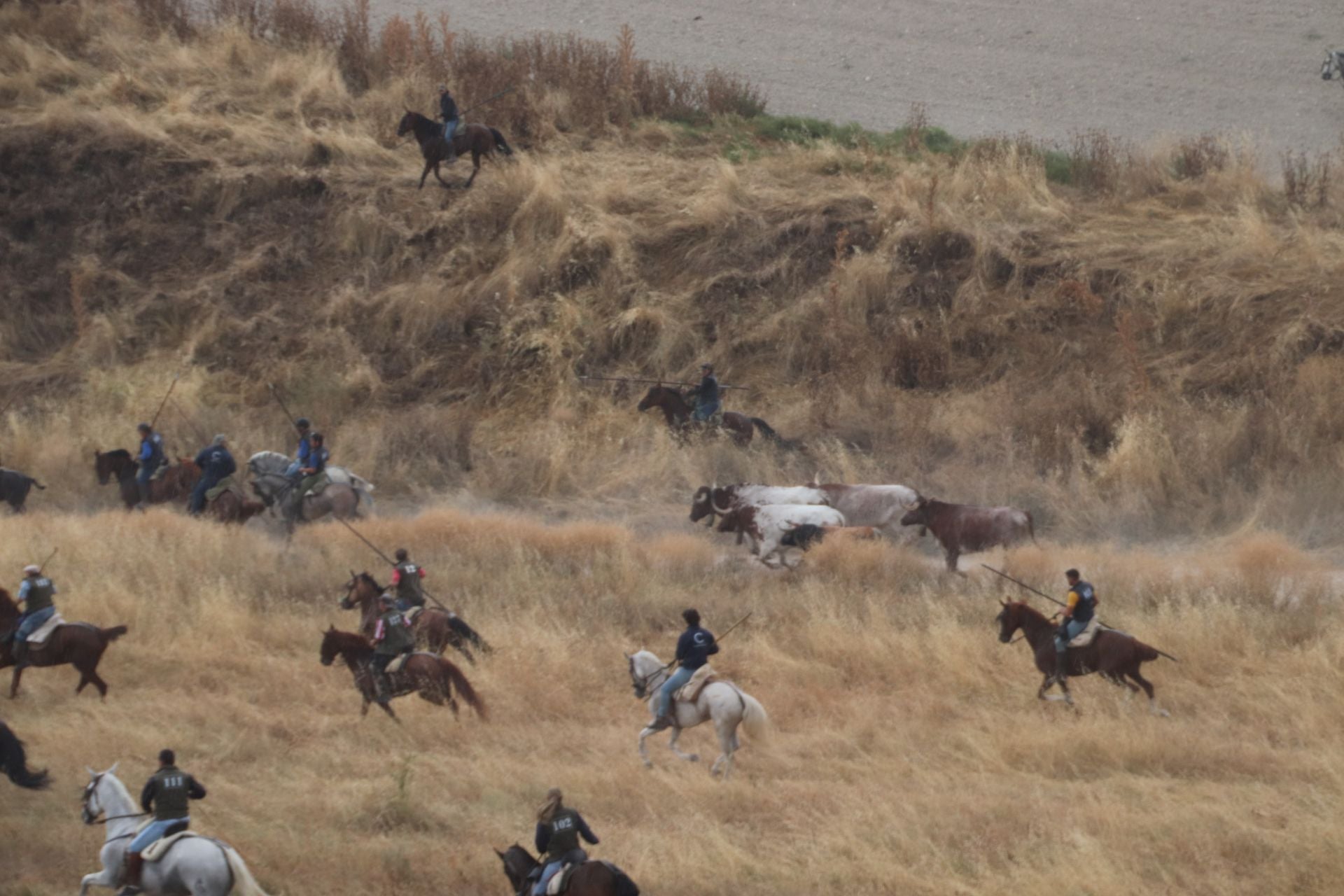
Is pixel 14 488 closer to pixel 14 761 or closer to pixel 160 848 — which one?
pixel 14 761

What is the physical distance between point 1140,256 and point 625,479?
8.63 metres

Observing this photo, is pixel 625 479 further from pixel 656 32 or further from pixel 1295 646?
pixel 656 32

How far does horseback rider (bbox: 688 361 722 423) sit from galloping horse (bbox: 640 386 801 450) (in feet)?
0.37

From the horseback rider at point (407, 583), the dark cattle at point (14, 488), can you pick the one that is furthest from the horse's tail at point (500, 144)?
the horseback rider at point (407, 583)

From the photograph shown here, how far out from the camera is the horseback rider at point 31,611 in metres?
14.4

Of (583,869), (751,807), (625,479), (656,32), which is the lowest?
(625,479)

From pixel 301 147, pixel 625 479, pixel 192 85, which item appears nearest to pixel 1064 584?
pixel 625 479

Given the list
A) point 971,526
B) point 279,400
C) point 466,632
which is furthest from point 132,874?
point 279,400

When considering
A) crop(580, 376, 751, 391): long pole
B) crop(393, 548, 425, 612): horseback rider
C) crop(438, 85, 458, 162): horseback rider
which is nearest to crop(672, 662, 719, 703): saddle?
crop(393, 548, 425, 612): horseback rider

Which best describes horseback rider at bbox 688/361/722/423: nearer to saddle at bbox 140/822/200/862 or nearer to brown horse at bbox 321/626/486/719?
brown horse at bbox 321/626/486/719

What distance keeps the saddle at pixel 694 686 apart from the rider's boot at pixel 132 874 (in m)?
4.42

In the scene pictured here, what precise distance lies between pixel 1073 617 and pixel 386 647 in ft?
18.8

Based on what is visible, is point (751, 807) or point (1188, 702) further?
point (1188, 702)

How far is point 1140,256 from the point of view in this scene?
25031 millimetres
